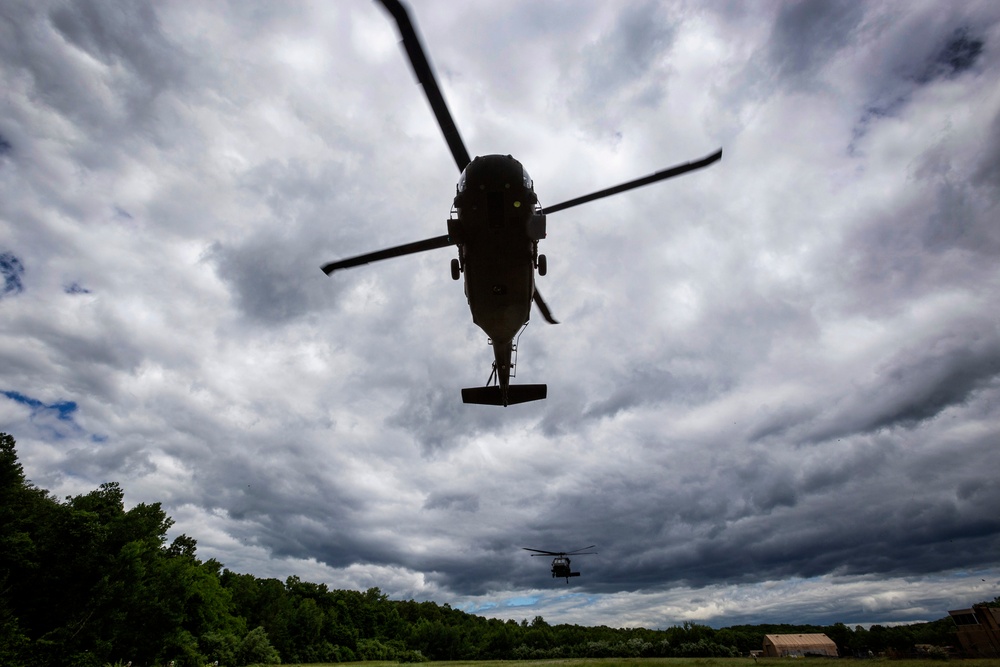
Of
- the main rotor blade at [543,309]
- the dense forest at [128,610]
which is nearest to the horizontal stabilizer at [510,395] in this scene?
the main rotor blade at [543,309]

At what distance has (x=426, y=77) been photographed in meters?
11.8

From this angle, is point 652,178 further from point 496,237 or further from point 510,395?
point 510,395

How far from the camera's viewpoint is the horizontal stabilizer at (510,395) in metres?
21.9

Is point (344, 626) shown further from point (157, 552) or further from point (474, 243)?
point (474, 243)

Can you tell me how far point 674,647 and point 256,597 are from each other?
265 ft

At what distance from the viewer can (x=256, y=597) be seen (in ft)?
305

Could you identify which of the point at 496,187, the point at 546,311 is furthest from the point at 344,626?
the point at 496,187

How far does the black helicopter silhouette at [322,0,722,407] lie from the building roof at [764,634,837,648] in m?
70.6

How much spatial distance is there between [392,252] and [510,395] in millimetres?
9732

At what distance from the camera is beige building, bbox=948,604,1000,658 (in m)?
49.1

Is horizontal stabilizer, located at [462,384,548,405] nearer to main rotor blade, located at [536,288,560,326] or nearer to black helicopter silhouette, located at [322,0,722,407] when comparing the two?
main rotor blade, located at [536,288,560,326]

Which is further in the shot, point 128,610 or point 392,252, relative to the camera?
point 128,610

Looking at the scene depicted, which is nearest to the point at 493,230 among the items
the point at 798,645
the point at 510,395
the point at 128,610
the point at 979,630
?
the point at 510,395

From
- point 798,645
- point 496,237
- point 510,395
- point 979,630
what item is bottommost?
point 798,645
